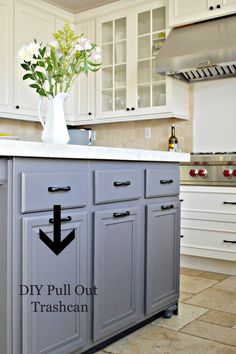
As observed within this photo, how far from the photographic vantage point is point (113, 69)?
14.6 feet

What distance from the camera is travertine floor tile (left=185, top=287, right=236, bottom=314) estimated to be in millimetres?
2676

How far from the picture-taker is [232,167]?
3.43 m

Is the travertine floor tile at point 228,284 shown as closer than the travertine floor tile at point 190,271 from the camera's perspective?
Yes

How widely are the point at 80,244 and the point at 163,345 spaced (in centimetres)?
72

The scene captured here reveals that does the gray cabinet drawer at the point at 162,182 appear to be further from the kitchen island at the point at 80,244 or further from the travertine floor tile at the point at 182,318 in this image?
the travertine floor tile at the point at 182,318

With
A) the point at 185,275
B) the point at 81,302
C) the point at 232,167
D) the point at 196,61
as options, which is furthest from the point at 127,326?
the point at 196,61

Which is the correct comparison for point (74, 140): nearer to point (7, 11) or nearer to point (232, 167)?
point (232, 167)

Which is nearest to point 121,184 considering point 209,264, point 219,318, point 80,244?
point 80,244

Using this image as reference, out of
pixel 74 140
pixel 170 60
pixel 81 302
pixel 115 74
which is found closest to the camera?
pixel 81 302

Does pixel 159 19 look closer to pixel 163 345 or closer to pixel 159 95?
pixel 159 95

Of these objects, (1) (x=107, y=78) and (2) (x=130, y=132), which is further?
(2) (x=130, y=132)

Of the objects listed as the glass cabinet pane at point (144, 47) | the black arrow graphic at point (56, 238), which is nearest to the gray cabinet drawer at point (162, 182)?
the black arrow graphic at point (56, 238)

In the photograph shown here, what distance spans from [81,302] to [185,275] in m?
1.87

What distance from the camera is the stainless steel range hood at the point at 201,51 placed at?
11.3 ft
